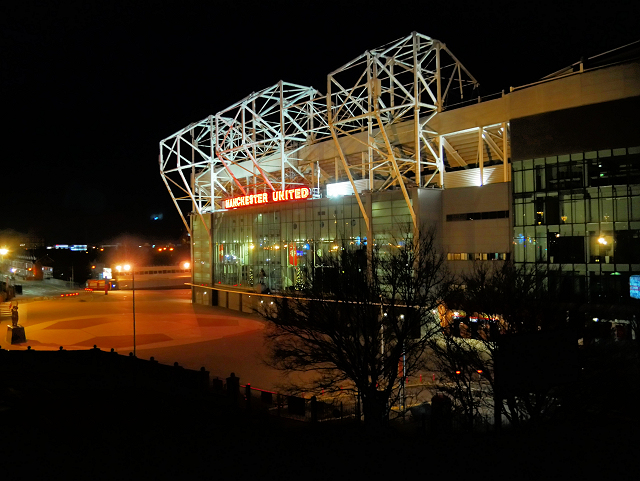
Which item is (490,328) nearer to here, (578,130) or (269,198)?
(578,130)

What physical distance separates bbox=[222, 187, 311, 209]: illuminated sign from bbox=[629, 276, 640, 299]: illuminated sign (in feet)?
74.3

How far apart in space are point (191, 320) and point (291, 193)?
14400 mm

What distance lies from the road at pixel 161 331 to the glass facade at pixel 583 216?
16.7 metres

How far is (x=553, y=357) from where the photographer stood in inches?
370

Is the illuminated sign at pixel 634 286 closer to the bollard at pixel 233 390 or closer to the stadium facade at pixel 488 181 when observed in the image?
the stadium facade at pixel 488 181

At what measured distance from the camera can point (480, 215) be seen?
103ft

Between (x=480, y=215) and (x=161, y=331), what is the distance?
81.2 feet

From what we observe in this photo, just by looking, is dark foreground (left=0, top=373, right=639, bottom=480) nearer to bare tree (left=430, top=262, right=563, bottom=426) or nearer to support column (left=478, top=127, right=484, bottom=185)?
bare tree (left=430, top=262, right=563, bottom=426)

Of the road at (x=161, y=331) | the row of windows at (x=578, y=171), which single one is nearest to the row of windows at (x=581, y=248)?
the row of windows at (x=578, y=171)

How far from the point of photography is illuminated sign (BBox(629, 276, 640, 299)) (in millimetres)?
23906

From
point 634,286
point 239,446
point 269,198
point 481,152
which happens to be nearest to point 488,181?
point 481,152

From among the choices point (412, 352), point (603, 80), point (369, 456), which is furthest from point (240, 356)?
point (603, 80)

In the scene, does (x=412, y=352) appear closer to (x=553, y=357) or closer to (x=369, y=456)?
(x=369, y=456)

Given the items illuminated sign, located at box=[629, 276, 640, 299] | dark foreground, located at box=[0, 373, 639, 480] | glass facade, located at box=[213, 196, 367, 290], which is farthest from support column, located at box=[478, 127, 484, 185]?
dark foreground, located at box=[0, 373, 639, 480]
